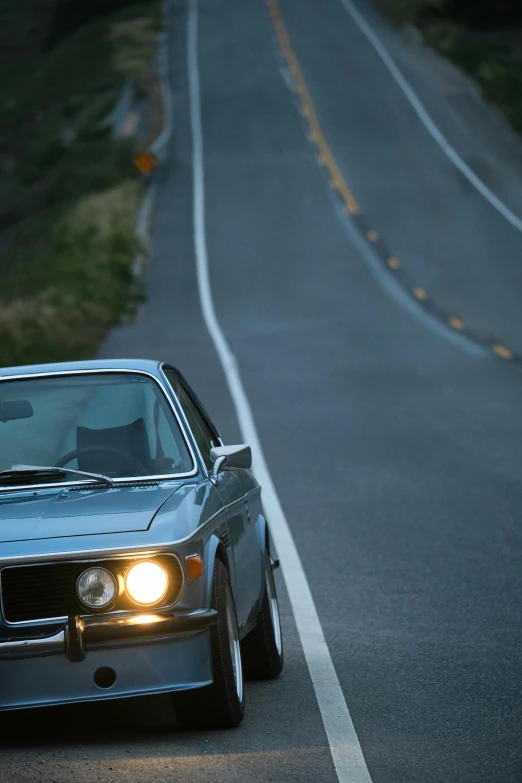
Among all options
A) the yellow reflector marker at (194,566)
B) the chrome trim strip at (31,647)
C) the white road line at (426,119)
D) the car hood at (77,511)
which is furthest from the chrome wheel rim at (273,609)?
the white road line at (426,119)

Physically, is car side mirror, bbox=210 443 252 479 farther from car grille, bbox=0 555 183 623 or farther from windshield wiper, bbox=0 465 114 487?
car grille, bbox=0 555 183 623

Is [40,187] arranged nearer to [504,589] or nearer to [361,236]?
[361,236]

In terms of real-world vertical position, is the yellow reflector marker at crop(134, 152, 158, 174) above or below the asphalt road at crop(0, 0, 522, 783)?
below

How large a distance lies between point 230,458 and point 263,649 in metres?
0.91

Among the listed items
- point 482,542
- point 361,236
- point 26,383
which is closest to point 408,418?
point 482,542

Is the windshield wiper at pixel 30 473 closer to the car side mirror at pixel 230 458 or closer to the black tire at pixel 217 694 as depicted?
the car side mirror at pixel 230 458

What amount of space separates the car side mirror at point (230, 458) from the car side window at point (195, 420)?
0.11 meters

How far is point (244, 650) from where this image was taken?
712 cm

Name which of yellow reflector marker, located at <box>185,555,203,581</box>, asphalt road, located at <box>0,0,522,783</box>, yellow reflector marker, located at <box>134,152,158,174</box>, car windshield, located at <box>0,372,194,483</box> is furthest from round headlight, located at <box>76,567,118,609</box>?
yellow reflector marker, located at <box>134,152,158,174</box>

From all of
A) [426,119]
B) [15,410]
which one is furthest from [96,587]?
[426,119]

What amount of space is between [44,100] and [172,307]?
139 feet

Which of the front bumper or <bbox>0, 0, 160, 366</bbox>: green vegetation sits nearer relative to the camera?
the front bumper

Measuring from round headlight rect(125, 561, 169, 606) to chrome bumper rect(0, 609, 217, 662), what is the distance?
0.28ft

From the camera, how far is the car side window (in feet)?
23.7
